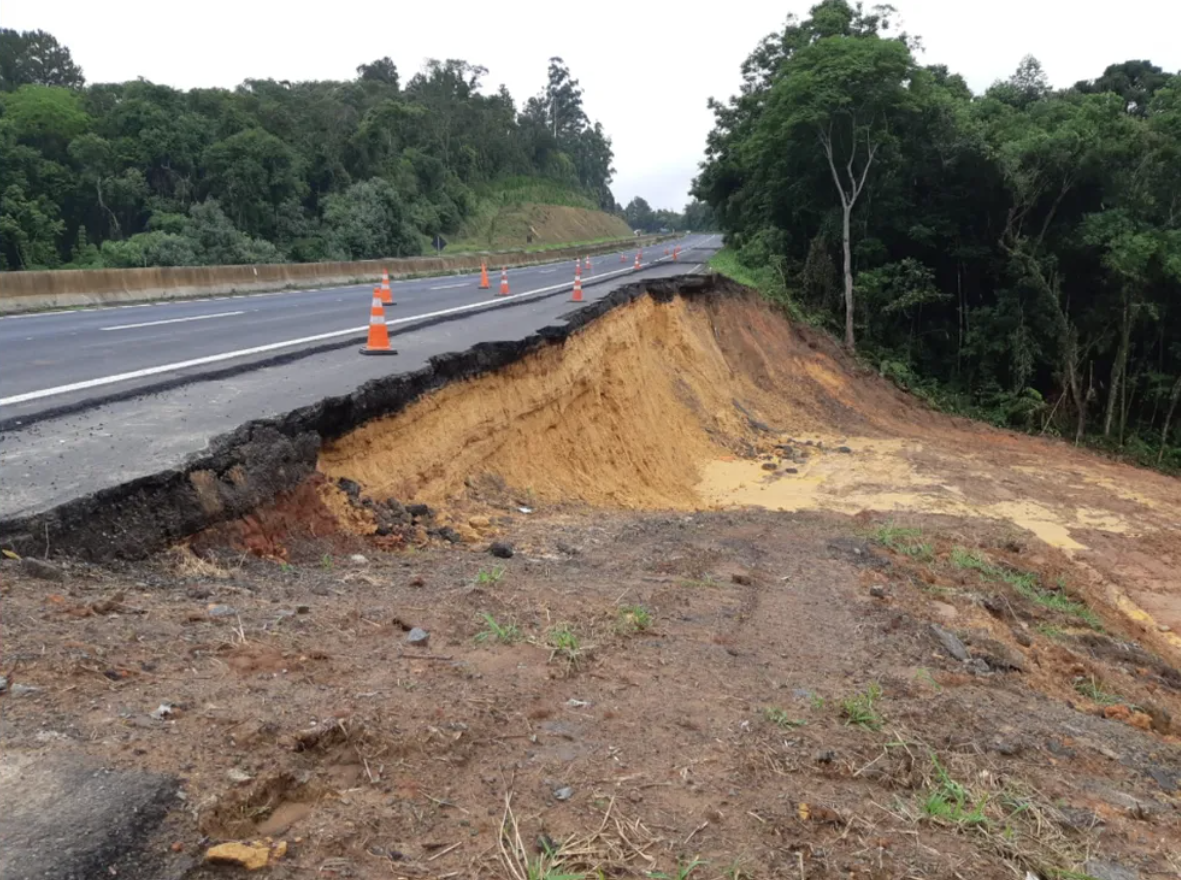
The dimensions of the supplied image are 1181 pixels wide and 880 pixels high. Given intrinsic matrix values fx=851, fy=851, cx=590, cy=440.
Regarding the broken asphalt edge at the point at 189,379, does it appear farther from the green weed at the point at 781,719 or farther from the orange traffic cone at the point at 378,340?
the green weed at the point at 781,719

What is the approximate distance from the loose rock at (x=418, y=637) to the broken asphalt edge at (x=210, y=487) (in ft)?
5.48

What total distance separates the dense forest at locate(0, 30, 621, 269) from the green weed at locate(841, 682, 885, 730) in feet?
92.0

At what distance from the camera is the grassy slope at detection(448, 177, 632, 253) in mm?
56309

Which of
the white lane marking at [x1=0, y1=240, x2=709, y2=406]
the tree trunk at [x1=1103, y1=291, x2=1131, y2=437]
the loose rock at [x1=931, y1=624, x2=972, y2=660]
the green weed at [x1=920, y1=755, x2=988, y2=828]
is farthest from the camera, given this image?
the tree trunk at [x1=1103, y1=291, x2=1131, y2=437]

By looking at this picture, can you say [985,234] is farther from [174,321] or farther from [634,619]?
[634,619]

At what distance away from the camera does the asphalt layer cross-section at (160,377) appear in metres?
4.94

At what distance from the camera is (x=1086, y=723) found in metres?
4.31

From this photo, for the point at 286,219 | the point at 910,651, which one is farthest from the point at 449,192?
the point at 910,651

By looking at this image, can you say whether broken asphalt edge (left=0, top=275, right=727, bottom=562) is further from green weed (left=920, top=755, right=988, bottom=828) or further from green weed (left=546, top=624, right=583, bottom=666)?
green weed (left=920, top=755, right=988, bottom=828)

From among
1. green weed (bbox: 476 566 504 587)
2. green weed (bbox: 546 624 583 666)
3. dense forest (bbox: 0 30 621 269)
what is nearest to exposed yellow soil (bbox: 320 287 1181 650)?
green weed (bbox: 476 566 504 587)

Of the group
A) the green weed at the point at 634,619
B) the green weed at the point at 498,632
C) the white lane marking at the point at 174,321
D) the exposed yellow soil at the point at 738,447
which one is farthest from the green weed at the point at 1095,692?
the white lane marking at the point at 174,321

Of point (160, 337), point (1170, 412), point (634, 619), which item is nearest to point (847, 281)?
point (1170, 412)

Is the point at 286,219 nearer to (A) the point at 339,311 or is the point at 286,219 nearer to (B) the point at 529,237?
(A) the point at 339,311

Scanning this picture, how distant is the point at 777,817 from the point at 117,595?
2.93 meters
